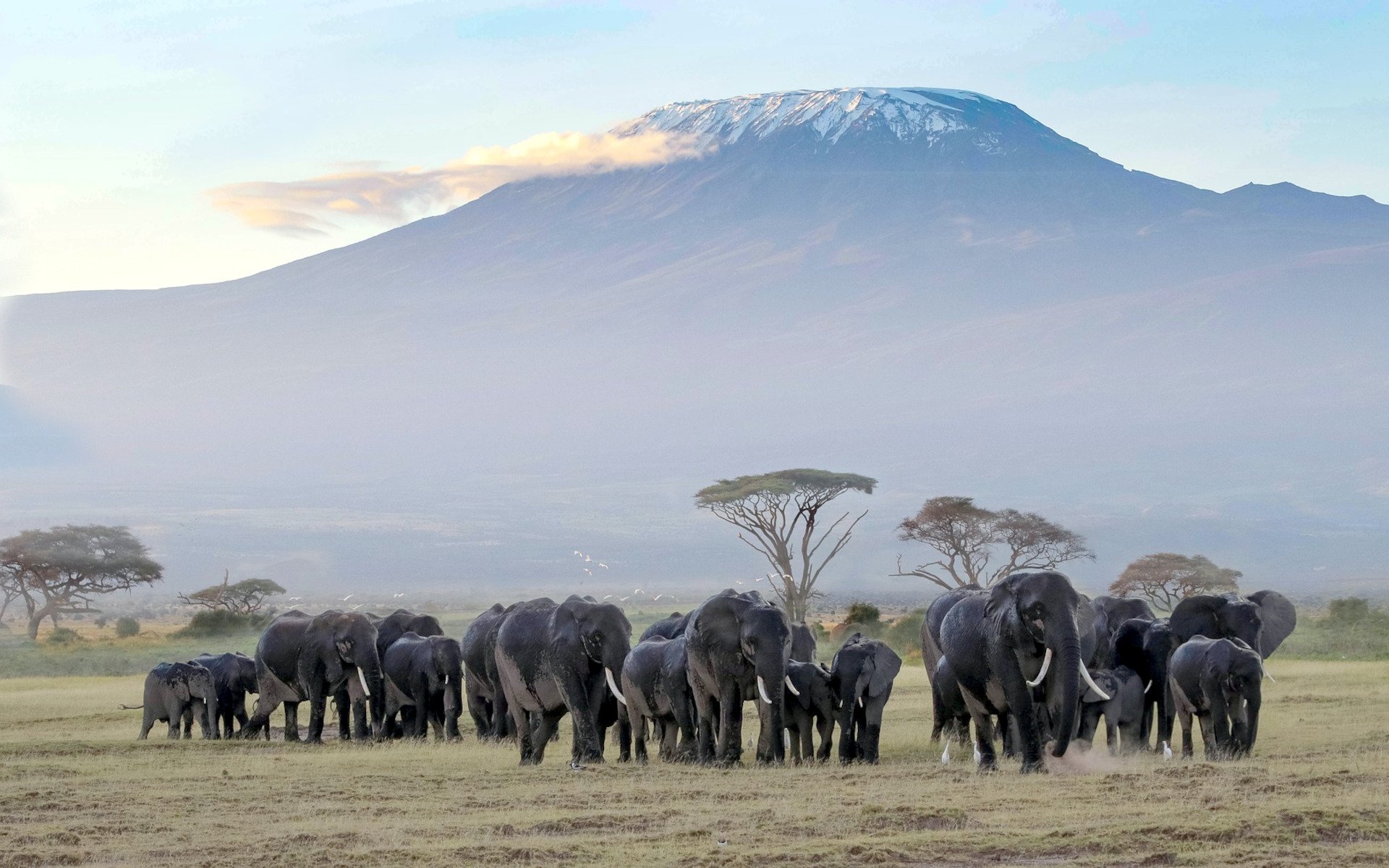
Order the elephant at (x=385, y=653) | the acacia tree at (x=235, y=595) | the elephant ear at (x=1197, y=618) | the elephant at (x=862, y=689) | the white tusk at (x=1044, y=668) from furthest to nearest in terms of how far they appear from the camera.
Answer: the acacia tree at (x=235, y=595) → the elephant at (x=385, y=653) → the elephant ear at (x=1197, y=618) → the elephant at (x=862, y=689) → the white tusk at (x=1044, y=668)

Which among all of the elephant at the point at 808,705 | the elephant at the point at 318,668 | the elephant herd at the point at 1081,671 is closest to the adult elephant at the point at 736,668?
the elephant at the point at 808,705

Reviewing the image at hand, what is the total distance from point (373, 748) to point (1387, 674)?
22.1m

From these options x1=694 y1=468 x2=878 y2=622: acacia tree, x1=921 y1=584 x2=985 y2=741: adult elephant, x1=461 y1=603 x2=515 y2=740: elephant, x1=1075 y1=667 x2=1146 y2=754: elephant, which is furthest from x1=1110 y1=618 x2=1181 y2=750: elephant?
x1=694 y1=468 x2=878 y2=622: acacia tree

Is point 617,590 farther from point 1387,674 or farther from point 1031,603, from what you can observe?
point 1031,603

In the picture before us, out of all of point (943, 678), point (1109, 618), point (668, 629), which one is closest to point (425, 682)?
point (668, 629)

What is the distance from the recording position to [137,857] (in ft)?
50.8

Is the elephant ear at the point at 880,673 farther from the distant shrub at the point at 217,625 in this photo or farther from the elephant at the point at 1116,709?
the distant shrub at the point at 217,625

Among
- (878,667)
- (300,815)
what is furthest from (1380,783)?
(300,815)

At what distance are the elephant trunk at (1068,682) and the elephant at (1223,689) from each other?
7.79 ft

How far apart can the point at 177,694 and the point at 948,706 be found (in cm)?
1448

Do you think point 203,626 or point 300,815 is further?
point 203,626

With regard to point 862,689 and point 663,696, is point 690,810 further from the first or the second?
point 663,696

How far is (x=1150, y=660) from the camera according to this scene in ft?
76.6

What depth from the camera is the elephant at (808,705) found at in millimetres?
22469
